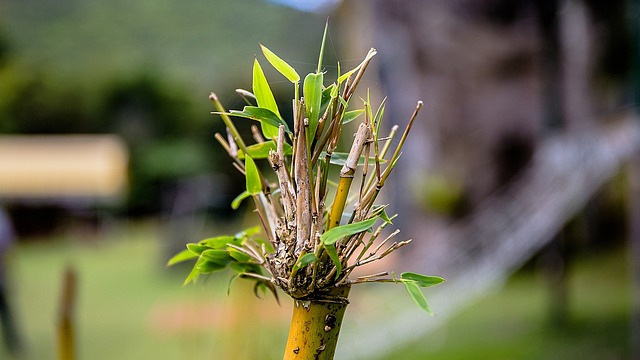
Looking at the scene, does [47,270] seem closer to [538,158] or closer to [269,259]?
[538,158]

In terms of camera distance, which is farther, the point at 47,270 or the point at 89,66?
the point at 89,66

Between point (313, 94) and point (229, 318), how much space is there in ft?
6.12

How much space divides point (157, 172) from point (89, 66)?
4.14m

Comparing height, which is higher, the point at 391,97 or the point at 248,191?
the point at 248,191

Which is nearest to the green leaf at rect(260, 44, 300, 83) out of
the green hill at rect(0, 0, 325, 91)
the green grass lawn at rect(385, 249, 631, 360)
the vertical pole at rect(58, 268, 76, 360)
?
the vertical pole at rect(58, 268, 76, 360)

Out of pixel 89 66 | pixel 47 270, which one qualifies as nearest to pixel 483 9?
pixel 47 270

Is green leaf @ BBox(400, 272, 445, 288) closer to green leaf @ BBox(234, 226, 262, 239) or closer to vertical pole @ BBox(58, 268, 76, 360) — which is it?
green leaf @ BBox(234, 226, 262, 239)

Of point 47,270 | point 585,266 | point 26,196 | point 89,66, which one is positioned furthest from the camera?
point 89,66

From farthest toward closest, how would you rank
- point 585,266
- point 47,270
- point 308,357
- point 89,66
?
point 89,66
point 47,270
point 585,266
point 308,357

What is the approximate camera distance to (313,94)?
1.32 feet

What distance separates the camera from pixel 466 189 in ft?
15.4

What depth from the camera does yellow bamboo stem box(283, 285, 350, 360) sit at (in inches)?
15.8

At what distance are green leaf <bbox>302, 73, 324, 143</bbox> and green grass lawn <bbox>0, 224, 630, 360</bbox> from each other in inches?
63.2

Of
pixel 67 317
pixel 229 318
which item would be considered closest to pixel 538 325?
pixel 229 318
